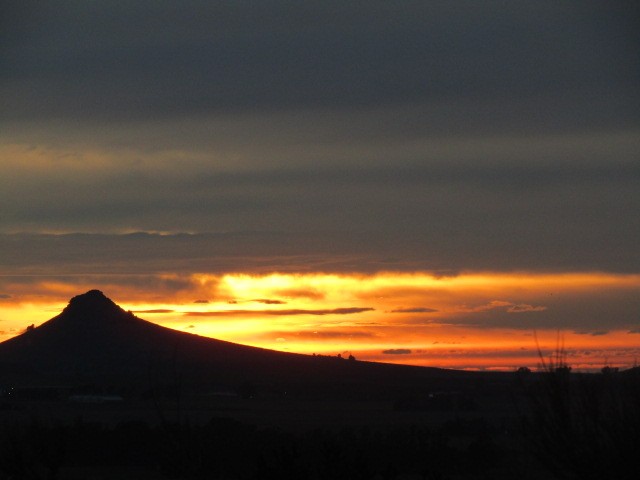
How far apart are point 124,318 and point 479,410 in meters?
83.4

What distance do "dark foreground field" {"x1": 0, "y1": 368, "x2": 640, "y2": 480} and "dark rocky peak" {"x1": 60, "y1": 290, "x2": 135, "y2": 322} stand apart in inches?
2241

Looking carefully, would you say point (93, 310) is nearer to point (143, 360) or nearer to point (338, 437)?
point (143, 360)

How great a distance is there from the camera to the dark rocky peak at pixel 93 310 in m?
160

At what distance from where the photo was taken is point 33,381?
428 ft

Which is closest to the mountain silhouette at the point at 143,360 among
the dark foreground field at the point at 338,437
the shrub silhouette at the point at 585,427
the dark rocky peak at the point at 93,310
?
the dark rocky peak at the point at 93,310

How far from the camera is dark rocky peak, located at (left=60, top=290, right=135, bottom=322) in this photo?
160250mm

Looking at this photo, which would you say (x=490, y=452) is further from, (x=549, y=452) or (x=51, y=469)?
(x=549, y=452)

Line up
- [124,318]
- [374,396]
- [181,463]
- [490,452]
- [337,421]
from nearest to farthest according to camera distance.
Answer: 1. [181,463]
2. [490,452]
3. [337,421]
4. [374,396]
5. [124,318]

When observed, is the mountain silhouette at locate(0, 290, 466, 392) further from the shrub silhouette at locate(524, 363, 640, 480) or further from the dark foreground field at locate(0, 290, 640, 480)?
the shrub silhouette at locate(524, 363, 640, 480)

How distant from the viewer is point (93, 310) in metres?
162

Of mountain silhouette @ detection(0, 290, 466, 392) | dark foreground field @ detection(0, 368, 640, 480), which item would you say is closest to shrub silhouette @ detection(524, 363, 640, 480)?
dark foreground field @ detection(0, 368, 640, 480)

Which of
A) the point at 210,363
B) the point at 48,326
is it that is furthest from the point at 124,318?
the point at 210,363

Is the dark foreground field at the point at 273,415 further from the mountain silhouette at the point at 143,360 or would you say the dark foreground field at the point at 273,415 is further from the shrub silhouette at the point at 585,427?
the mountain silhouette at the point at 143,360

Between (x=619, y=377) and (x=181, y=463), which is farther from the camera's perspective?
(x=181, y=463)
